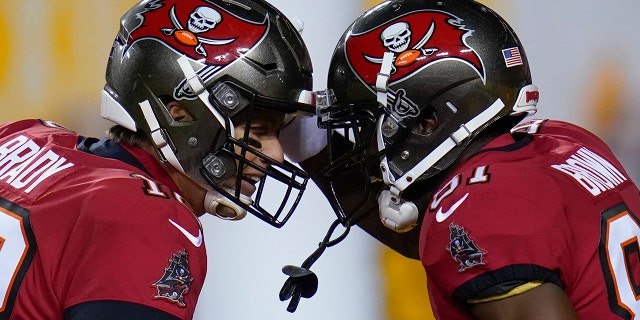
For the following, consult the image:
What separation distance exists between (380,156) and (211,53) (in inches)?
14.1

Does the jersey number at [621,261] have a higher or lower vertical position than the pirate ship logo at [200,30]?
lower

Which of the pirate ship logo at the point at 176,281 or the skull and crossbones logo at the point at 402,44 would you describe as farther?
the skull and crossbones logo at the point at 402,44

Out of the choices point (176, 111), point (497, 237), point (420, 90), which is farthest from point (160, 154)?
point (497, 237)

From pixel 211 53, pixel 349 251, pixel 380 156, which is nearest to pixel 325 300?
pixel 349 251

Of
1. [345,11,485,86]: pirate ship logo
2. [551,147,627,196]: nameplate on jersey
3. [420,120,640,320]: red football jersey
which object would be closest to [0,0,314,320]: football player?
[345,11,485,86]: pirate ship logo

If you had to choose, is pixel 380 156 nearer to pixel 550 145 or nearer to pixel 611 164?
pixel 550 145

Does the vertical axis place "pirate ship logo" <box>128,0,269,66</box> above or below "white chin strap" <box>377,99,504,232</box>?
above

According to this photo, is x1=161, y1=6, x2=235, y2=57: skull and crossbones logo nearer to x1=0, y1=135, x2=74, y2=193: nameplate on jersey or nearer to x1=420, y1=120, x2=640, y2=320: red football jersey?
x1=0, y1=135, x2=74, y2=193: nameplate on jersey

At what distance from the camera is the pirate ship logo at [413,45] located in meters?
1.66

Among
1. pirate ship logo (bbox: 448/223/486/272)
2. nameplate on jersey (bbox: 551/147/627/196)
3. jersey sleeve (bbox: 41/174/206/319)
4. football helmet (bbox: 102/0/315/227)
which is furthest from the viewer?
football helmet (bbox: 102/0/315/227)

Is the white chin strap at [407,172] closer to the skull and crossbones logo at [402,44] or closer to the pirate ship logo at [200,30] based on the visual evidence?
the skull and crossbones logo at [402,44]

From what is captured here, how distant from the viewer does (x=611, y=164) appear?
1647 millimetres

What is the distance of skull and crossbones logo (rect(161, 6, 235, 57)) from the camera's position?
1624mm

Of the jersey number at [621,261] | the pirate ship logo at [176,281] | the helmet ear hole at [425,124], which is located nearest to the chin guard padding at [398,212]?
the helmet ear hole at [425,124]
